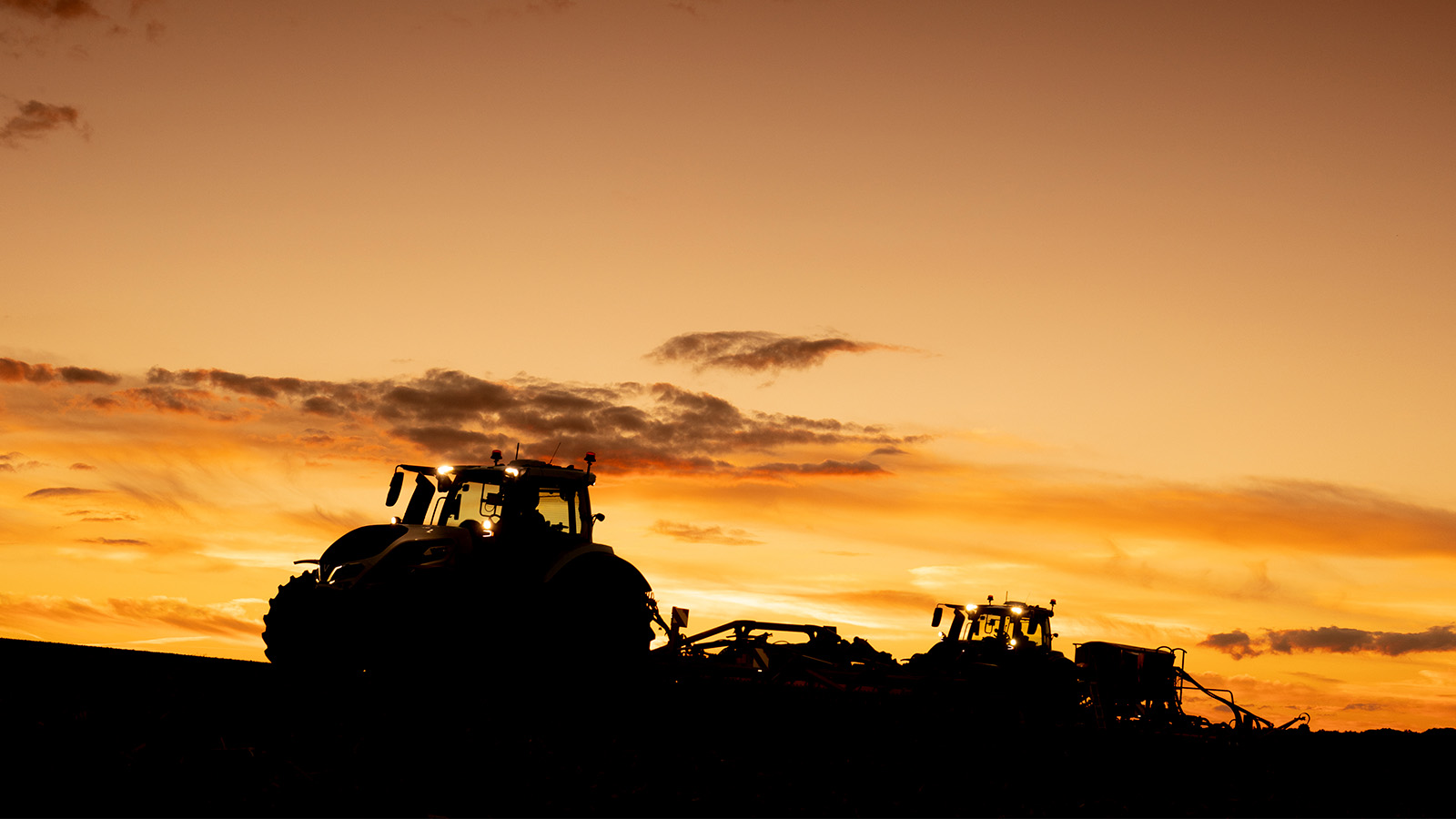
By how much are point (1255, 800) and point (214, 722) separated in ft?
40.7

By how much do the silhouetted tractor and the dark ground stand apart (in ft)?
1.86

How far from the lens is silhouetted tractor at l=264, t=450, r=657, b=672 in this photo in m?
14.7

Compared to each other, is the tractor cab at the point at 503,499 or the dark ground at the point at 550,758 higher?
the tractor cab at the point at 503,499

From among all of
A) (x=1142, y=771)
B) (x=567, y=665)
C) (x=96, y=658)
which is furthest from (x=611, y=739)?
(x=1142, y=771)

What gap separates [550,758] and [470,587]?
470 centimetres

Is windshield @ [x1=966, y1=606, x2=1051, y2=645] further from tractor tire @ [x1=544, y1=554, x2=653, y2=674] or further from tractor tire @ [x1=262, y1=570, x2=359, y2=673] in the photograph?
tractor tire @ [x1=262, y1=570, x2=359, y2=673]

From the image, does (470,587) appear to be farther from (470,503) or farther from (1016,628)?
(1016,628)

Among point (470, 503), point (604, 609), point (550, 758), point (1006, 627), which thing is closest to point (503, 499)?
point (470, 503)

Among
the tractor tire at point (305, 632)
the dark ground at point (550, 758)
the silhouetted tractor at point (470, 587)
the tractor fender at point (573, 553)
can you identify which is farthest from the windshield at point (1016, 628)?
the tractor tire at point (305, 632)

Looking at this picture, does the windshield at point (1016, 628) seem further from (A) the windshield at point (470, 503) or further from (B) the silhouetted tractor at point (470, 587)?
(A) the windshield at point (470, 503)

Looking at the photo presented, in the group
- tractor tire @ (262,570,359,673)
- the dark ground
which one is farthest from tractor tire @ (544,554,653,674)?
tractor tire @ (262,570,359,673)

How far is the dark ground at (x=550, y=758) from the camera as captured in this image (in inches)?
348

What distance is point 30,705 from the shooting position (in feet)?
32.3

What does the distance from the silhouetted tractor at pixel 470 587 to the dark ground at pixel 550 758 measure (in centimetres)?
57
